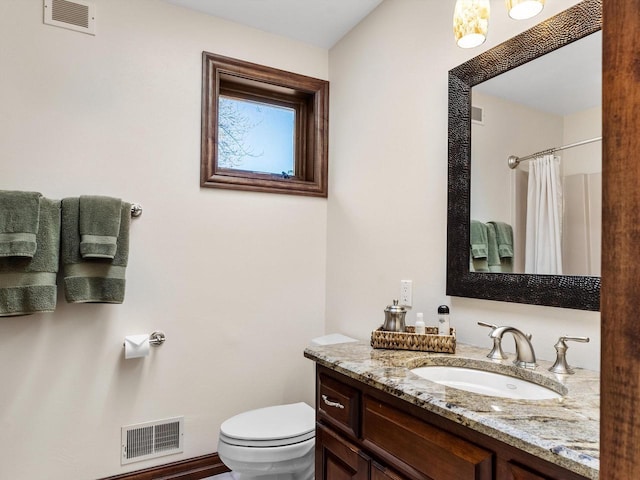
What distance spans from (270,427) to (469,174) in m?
1.41

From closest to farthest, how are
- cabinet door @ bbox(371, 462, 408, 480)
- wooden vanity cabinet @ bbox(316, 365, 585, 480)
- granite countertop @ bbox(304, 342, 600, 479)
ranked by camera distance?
granite countertop @ bbox(304, 342, 600, 479)
wooden vanity cabinet @ bbox(316, 365, 585, 480)
cabinet door @ bbox(371, 462, 408, 480)

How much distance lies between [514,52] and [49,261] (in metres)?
2.06

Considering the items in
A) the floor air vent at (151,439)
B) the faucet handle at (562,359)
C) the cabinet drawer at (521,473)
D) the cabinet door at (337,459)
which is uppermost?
the faucet handle at (562,359)

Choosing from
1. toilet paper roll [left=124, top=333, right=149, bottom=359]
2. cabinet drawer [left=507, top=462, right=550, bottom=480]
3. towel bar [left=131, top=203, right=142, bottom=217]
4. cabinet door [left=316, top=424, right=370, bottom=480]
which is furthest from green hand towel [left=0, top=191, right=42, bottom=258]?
cabinet drawer [left=507, top=462, right=550, bottom=480]

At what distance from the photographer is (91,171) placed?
2010 mm

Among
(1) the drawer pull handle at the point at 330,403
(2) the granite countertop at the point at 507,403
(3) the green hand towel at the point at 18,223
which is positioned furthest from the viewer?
(3) the green hand towel at the point at 18,223

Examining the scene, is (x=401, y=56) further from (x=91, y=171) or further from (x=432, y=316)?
(x=91, y=171)

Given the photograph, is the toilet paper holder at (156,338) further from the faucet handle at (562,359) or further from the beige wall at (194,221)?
the faucet handle at (562,359)

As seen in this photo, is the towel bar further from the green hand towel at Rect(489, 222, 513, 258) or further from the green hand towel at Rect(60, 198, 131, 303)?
the green hand towel at Rect(489, 222, 513, 258)

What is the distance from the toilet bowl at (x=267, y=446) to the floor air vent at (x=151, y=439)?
46 cm

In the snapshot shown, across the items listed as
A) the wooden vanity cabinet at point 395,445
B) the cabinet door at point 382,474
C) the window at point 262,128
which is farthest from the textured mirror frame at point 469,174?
the window at point 262,128

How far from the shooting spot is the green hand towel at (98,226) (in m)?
1.81

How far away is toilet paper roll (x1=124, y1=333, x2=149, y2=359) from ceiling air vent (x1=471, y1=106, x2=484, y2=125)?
1821 mm

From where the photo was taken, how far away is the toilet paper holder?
211cm
